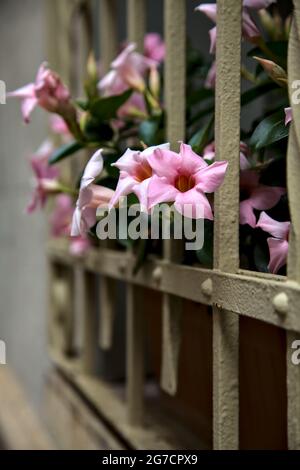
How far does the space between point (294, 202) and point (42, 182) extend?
50 centimetres

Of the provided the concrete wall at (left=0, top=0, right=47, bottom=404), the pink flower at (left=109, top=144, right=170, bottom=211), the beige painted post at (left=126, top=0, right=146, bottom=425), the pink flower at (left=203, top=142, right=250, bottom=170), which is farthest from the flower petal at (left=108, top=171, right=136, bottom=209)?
the concrete wall at (left=0, top=0, right=47, bottom=404)

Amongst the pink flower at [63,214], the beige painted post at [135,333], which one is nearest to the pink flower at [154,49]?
the beige painted post at [135,333]

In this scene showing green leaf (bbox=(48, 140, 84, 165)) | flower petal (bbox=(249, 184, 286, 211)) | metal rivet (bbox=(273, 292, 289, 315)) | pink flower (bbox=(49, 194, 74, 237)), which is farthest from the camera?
pink flower (bbox=(49, 194, 74, 237))

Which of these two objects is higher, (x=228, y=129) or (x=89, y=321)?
(x=228, y=129)

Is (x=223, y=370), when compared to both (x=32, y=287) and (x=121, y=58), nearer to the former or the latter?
(x=121, y=58)

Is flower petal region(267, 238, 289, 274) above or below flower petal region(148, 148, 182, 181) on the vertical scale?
below

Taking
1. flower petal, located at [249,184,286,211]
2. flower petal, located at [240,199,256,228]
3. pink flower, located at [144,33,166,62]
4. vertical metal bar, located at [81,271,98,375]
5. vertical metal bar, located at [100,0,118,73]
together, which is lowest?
vertical metal bar, located at [81,271,98,375]

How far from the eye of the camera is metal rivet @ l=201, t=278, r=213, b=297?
0.54m

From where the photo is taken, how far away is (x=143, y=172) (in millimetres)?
488

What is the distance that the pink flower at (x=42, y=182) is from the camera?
826 mm

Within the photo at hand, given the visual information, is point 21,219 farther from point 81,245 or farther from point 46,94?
point 46,94

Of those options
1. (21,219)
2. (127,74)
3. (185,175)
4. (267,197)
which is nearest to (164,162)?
(185,175)

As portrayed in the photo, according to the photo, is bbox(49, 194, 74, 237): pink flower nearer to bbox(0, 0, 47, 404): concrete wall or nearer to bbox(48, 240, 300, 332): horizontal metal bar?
bbox(48, 240, 300, 332): horizontal metal bar

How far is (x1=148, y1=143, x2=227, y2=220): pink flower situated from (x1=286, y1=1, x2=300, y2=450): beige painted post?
6cm
